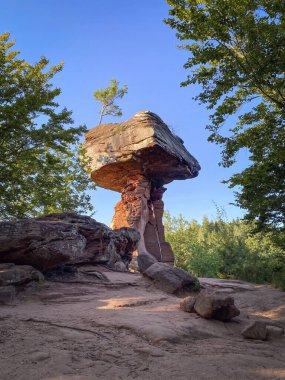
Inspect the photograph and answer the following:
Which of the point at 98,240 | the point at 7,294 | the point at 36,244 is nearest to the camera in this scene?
the point at 7,294

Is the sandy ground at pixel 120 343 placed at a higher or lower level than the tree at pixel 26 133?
lower

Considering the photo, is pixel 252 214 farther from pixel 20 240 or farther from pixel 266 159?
pixel 20 240

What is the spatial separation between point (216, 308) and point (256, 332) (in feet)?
3.48

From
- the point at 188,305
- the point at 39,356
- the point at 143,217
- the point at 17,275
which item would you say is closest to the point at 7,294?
the point at 17,275

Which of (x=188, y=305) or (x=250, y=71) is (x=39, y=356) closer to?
(x=188, y=305)

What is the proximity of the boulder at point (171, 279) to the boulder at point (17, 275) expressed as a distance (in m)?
4.14

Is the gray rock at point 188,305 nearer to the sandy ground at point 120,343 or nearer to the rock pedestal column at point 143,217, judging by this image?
the sandy ground at point 120,343

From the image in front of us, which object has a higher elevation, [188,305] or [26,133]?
[26,133]

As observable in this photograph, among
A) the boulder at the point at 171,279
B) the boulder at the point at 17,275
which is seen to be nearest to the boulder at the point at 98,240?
the boulder at the point at 171,279

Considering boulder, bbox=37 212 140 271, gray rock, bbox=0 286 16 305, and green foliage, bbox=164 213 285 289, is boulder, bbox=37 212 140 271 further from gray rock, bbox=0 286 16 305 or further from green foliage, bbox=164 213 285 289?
green foliage, bbox=164 213 285 289

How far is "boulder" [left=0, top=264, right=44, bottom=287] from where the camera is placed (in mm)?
7832

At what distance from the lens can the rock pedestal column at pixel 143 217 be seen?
923 inches

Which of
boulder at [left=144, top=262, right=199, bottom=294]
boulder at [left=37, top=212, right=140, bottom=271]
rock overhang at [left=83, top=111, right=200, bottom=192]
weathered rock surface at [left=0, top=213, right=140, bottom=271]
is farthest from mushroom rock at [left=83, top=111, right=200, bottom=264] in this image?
weathered rock surface at [left=0, top=213, right=140, bottom=271]

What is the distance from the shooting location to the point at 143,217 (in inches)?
945
